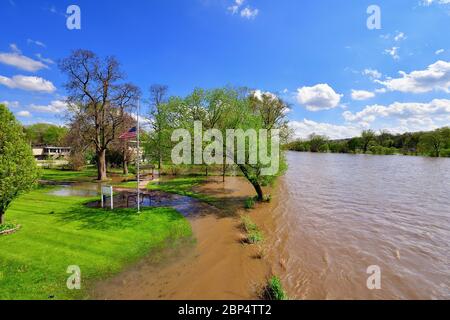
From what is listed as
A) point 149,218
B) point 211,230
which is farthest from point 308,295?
point 149,218

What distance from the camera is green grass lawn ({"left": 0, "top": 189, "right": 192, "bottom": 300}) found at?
666cm

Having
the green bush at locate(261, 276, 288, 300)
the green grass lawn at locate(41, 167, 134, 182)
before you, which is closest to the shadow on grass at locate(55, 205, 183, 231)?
the green bush at locate(261, 276, 288, 300)

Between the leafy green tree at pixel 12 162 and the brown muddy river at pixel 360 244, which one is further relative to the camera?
the leafy green tree at pixel 12 162

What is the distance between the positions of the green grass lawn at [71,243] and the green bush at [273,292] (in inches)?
185

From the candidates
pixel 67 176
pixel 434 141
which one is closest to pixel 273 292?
Result: pixel 67 176

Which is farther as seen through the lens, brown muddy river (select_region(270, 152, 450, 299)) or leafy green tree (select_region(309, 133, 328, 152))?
leafy green tree (select_region(309, 133, 328, 152))

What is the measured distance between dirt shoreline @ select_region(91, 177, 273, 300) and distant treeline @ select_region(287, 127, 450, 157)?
204ft

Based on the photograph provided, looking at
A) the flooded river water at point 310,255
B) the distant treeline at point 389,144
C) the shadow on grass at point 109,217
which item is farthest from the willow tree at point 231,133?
the distant treeline at point 389,144

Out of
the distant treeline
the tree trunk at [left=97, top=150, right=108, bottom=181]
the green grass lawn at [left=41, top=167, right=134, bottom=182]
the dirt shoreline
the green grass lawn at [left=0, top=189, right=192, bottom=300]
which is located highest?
the distant treeline

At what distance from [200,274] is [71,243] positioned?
5.51 meters

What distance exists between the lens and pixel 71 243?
9047 millimetres

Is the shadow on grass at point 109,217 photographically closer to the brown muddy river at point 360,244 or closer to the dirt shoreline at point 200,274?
the dirt shoreline at point 200,274

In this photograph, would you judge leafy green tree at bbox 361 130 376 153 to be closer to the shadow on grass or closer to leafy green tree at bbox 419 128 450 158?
leafy green tree at bbox 419 128 450 158

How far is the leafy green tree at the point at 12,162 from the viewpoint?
9.41 metres
